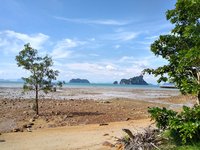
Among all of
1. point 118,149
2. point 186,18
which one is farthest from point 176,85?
point 118,149

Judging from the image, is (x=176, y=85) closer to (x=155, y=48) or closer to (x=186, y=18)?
(x=155, y=48)

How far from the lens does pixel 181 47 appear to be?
38.3ft

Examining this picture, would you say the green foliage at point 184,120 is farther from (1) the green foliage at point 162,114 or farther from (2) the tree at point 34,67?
(2) the tree at point 34,67

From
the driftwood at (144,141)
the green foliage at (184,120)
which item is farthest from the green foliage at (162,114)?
the driftwood at (144,141)

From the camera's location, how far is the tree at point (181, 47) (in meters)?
10.1

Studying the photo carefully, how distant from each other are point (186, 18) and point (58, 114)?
18551 millimetres

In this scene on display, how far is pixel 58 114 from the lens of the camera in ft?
90.4

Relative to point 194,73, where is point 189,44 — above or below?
above

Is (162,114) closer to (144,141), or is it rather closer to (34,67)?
(144,141)

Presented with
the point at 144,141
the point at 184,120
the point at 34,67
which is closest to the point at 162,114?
the point at 184,120

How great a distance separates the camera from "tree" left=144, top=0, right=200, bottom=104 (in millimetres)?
10102

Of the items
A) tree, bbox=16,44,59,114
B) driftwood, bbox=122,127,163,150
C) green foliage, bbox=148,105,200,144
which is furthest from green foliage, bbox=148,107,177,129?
tree, bbox=16,44,59,114

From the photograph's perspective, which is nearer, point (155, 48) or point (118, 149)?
point (155, 48)

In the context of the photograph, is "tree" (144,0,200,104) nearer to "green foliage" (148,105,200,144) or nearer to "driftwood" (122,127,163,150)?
"green foliage" (148,105,200,144)
